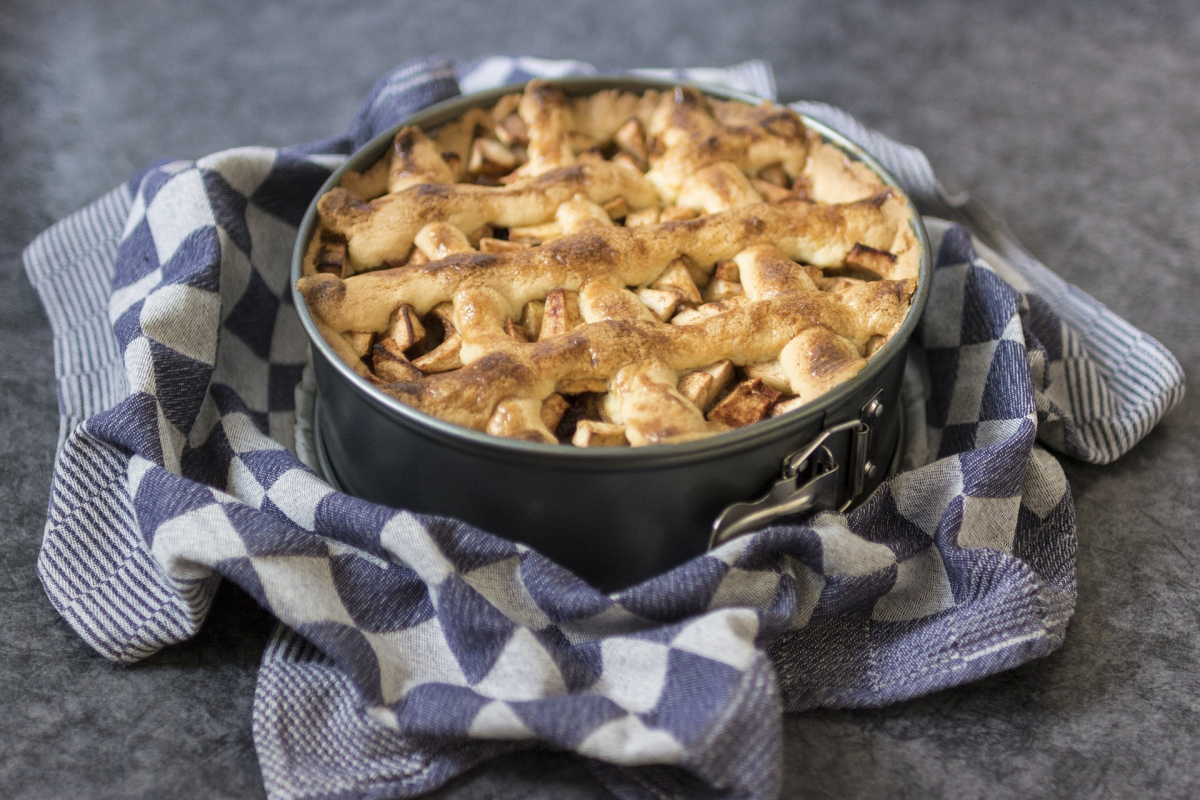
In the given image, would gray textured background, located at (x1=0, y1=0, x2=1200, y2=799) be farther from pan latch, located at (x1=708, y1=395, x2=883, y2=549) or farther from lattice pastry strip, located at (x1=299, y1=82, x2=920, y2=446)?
lattice pastry strip, located at (x1=299, y1=82, x2=920, y2=446)

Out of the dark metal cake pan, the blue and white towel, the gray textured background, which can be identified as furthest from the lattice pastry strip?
the gray textured background

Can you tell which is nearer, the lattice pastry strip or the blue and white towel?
the blue and white towel

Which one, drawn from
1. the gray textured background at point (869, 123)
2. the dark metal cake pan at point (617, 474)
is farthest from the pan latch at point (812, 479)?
the gray textured background at point (869, 123)

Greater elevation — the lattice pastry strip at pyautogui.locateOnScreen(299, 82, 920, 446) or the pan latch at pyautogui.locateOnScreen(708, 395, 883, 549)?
the lattice pastry strip at pyautogui.locateOnScreen(299, 82, 920, 446)

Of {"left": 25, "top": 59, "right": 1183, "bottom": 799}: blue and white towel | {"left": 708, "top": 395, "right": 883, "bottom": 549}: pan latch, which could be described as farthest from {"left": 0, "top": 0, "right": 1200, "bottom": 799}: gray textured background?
{"left": 708, "top": 395, "right": 883, "bottom": 549}: pan latch

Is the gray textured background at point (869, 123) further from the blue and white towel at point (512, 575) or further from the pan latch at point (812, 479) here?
the pan latch at point (812, 479)

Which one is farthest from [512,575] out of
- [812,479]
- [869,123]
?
[869,123]

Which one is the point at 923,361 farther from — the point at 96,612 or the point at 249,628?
the point at 96,612

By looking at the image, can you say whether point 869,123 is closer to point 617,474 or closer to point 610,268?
point 610,268
